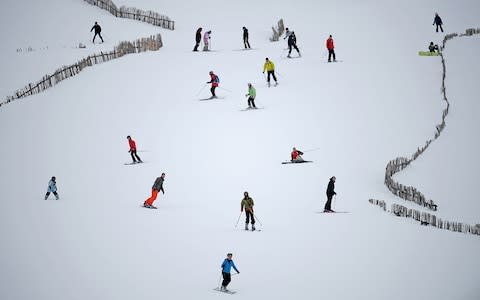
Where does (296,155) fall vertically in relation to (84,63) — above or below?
below

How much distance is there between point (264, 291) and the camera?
13.4 metres

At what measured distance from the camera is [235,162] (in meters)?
23.0

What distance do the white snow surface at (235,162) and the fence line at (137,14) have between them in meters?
1.46

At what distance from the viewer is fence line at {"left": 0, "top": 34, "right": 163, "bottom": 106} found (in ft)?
100.0

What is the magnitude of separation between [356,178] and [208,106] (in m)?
9.02

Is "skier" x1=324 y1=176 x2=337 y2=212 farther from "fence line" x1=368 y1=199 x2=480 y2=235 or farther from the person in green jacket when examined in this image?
the person in green jacket

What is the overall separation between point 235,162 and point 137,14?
81.9 feet

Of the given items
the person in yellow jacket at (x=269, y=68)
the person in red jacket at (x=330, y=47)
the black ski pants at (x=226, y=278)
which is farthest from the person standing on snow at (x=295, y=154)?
the person in red jacket at (x=330, y=47)

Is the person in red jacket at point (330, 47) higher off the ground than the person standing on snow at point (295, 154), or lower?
higher

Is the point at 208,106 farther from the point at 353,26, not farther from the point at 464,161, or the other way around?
the point at 353,26

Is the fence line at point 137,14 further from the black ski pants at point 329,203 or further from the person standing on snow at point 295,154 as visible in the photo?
the black ski pants at point 329,203

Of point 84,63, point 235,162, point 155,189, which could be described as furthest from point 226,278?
point 84,63

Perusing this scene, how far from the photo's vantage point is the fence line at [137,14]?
43619 millimetres

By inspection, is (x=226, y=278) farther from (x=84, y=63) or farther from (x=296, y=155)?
(x=84, y=63)
